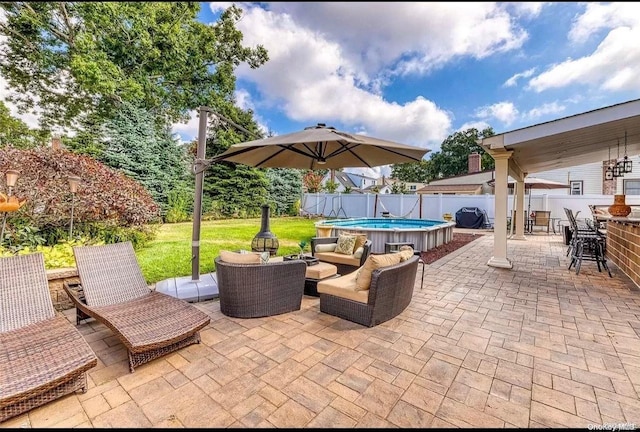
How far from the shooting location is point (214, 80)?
14.6 m

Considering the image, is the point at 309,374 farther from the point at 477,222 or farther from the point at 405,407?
the point at 477,222

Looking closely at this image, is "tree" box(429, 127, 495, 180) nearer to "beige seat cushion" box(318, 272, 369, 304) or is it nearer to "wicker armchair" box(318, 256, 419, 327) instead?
"wicker armchair" box(318, 256, 419, 327)

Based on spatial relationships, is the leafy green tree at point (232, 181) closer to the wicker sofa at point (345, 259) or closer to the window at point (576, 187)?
the wicker sofa at point (345, 259)

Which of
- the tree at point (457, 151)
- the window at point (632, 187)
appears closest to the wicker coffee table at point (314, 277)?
the window at point (632, 187)

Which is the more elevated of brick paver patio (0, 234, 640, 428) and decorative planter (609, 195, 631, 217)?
decorative planter (609, 195, 631, 217)

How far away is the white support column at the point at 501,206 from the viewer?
678 cm

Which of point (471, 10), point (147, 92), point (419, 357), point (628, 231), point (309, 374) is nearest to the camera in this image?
point (471, 10)

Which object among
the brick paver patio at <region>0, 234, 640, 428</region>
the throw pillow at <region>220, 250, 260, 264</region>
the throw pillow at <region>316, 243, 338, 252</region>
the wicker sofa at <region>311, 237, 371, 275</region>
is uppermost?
the throw pillow at <region>220, 250, 260, 264</region>

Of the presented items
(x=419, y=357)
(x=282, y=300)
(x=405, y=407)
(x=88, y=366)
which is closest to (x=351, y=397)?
(x=405, y=407)

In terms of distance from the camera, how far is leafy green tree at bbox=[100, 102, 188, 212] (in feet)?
41.8

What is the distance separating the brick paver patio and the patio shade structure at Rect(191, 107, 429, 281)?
1.97 metres

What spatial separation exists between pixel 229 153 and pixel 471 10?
4099mm

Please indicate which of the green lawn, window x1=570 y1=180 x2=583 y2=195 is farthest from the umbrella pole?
window x1=570 y1=180 x2=583 y2=195

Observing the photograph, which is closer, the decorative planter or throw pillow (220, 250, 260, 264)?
throw pillow (220, 250, 260, 264)
